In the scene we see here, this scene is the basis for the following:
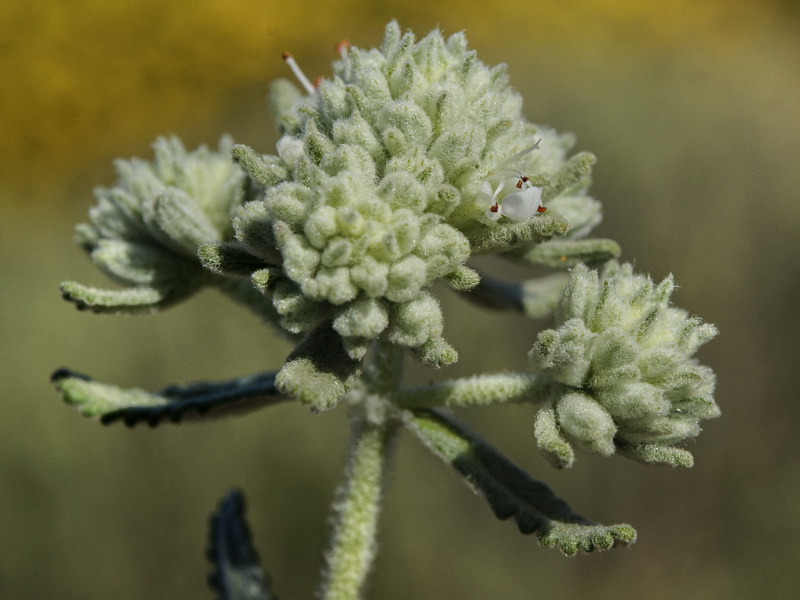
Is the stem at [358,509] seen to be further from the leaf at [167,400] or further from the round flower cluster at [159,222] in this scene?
the round flower cluster at [159,222]

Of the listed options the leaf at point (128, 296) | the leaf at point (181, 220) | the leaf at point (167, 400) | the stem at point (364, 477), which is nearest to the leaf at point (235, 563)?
the stem at point (364, 477)

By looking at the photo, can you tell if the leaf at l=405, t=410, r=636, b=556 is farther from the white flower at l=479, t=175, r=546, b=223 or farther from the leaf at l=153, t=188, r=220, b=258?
the leaf at l=153, t=188, r=220, b=258

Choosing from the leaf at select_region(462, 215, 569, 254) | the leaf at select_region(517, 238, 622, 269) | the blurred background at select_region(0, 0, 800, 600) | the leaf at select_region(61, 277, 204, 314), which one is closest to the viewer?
the leaf at select_region(462, 215, 569, 254)

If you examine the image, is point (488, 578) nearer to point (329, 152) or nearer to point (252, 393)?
point (252, 393)

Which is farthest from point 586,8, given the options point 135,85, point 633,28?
point 135,85

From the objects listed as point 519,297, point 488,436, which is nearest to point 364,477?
point 519,297

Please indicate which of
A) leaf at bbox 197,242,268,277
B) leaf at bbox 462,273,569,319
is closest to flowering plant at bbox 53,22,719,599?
leaf at bbox 197,242,268,277

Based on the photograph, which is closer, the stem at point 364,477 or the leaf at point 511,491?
the leaf at point 511,491
